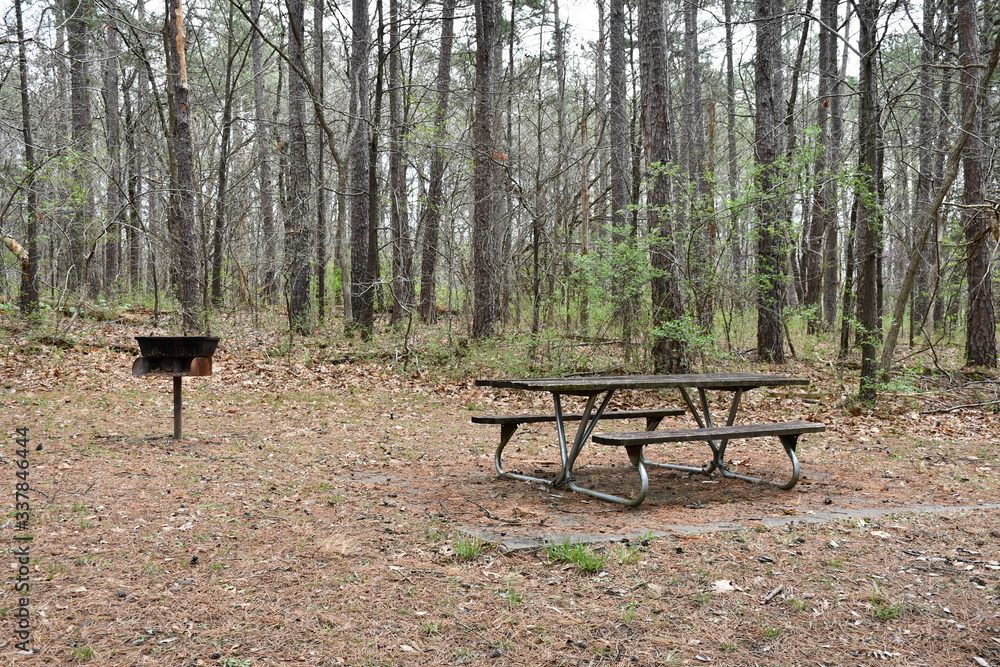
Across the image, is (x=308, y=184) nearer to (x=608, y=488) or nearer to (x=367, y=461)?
(x=367, y=461)

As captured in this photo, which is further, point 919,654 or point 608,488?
point 608,488

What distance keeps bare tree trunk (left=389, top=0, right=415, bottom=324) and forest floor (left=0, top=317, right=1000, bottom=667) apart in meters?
5.08

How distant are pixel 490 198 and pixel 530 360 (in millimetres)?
3250

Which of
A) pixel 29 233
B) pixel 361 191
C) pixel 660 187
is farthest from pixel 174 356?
pixel 29 233

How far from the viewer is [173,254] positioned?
1452 centimetres

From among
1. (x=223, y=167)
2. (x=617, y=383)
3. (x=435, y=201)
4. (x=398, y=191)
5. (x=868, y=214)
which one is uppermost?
(x=223, y=167)

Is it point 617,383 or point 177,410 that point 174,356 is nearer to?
point 177,410

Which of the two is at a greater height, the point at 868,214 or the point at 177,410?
the point at 868,214

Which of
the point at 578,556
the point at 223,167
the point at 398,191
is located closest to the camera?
the point at 578,556

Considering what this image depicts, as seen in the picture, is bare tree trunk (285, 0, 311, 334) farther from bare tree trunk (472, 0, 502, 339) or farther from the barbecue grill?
the barbecue grill

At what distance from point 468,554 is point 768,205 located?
31.7 ft

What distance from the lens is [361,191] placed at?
13750 millimetres

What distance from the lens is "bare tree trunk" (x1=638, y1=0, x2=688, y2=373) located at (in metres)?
10.0

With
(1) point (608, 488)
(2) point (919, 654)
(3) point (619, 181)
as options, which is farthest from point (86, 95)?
(2) point (919, 654)
